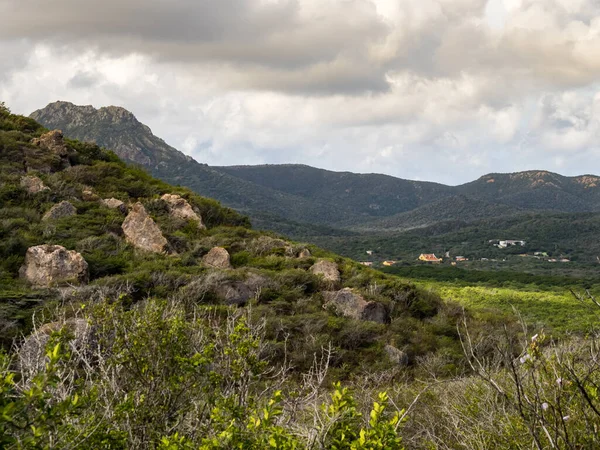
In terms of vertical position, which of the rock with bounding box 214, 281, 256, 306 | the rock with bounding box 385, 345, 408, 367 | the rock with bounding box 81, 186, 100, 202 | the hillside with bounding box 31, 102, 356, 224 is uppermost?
the hillside with bounding box 31, 102, 356, 224

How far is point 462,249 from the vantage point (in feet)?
407

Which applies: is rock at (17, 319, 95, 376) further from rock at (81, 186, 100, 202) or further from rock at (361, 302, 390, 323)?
rock at (81, 186, 100, 202)

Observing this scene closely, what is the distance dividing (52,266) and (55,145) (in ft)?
37.0

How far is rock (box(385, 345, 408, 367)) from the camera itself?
14070 millimetres

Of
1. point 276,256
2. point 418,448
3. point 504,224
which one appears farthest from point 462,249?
point 418,448

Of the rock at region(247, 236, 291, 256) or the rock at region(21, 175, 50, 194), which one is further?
the rock at region(247, 236, 291, 256)

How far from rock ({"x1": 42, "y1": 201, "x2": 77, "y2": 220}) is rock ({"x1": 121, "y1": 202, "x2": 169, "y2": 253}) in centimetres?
182

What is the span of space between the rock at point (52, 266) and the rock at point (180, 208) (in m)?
6.57

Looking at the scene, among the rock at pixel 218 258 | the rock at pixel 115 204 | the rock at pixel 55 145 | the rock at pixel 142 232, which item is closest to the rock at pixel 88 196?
the rock at pixel 115 204

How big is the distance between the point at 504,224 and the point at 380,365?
148608 millimetres

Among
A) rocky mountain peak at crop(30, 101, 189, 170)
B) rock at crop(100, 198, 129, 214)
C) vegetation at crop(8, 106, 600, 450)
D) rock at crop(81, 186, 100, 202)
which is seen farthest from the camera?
rocky mountain peak at crop(30, 101, 189, 170)

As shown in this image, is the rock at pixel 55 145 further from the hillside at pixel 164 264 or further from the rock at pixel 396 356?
the rock at pixel 396 356

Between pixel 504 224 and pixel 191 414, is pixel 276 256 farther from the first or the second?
pixel 504 224

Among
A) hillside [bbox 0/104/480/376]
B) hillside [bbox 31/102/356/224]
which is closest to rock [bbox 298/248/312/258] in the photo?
hillside [bbox 0/104/480/376]
